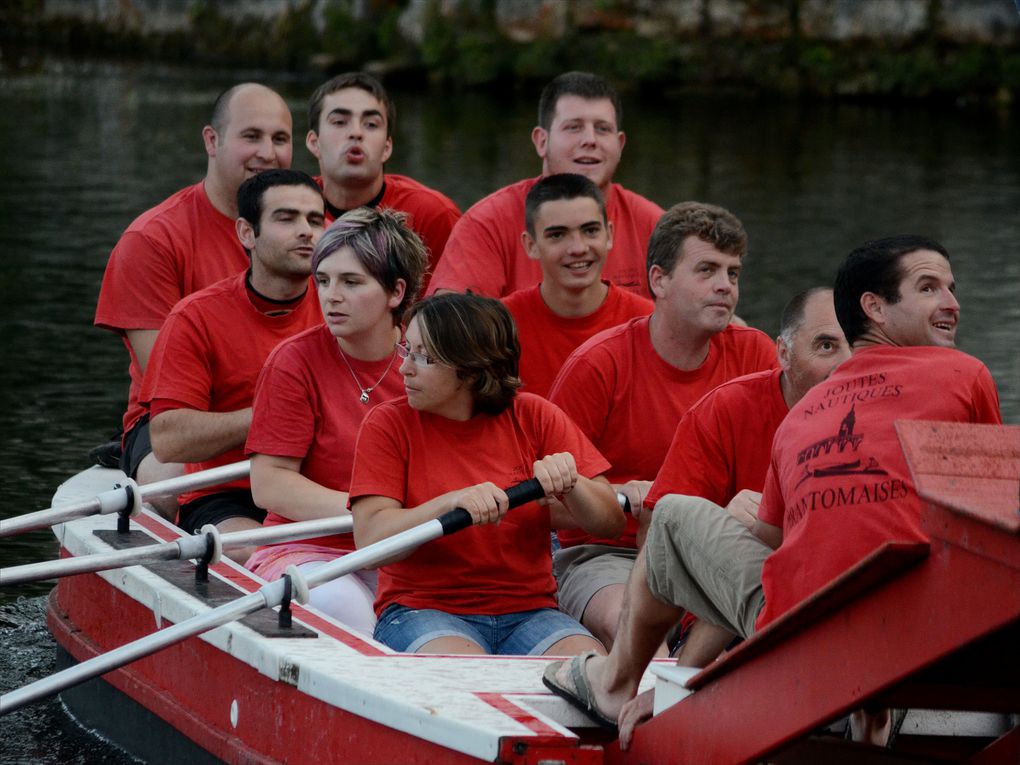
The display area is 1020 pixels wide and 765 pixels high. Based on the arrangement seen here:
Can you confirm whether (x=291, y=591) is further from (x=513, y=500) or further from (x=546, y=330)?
(x=546, y=330)

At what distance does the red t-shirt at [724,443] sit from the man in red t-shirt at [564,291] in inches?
46.2

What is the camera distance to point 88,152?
21188 millimetres

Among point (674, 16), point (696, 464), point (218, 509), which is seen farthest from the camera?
point (674, 16)

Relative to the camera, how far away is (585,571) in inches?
200

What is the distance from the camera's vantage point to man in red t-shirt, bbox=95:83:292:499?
20.6 ft

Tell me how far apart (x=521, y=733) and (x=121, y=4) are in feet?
112

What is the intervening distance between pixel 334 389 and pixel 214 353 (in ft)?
2.12

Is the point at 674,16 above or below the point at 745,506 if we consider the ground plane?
above

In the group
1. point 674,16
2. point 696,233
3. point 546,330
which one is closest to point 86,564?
point 546,330

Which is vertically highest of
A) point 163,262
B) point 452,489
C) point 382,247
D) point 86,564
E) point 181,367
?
point 382,247

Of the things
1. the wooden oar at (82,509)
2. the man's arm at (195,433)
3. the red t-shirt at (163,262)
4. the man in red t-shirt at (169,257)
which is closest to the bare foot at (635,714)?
the wooden oar at (82,509)

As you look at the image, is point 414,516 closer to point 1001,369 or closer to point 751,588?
point 751,588

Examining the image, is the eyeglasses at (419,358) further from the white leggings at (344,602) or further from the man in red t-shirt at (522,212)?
the man in red t-shirt at (522,212)

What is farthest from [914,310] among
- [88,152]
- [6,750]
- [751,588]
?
[88,152]
